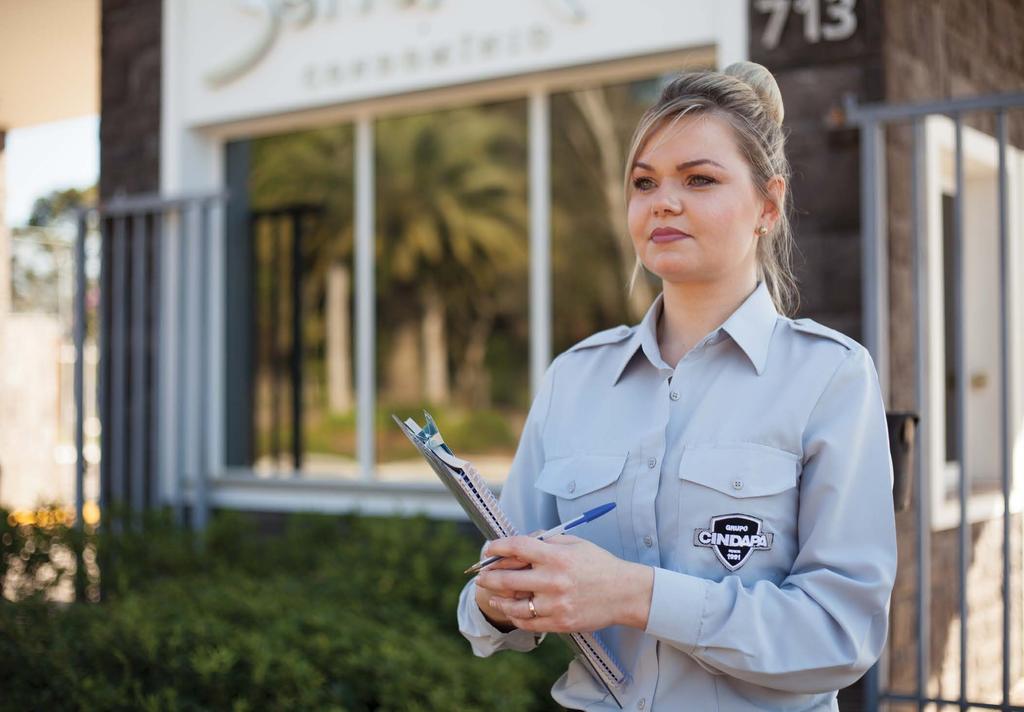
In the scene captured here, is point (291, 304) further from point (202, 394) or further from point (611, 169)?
point (611, 169)

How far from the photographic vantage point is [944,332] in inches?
191

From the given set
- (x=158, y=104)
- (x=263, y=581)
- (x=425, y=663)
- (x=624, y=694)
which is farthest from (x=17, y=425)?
(x=624, y=694)

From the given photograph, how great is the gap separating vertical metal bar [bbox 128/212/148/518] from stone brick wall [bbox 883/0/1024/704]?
12.1ft

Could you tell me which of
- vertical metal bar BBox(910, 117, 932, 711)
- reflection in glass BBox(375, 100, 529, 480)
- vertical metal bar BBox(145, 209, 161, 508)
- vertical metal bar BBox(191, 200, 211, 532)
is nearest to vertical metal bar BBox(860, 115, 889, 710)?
vertical metal bar BBox(910, 117, 932, 711)

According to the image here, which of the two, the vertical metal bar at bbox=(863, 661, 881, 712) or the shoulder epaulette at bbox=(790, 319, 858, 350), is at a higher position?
the shoulder epaulette at bbox=(790, 319, 858, 350)

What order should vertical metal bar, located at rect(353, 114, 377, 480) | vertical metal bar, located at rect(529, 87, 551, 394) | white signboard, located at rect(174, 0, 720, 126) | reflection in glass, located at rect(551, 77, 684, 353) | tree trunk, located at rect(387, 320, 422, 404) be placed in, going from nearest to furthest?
white signboard, located at rect(174, 0, 720, 126)
vertical metal bar, located at rect(529, 87, 551, 394)
vertical metal bar, located at rect(353, 114, 377, 480)
reflection in glass, located at rect(551, 77, 684, 353)
tree trunk, located at rect(387, 320, 422, 404)

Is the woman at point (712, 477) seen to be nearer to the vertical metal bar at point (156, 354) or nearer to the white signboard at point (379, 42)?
the white signboard at point (379, 42)

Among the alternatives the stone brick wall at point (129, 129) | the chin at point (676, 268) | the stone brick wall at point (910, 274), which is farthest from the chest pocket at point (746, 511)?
the stone brick wall at point (129, 129)

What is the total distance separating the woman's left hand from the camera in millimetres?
1380

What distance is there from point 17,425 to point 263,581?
28.3ft

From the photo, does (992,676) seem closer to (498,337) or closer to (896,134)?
(896,134)

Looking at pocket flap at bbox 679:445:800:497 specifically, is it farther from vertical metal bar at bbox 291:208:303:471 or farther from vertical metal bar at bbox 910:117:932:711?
vertical metal bar at bbox 291:208:303:471

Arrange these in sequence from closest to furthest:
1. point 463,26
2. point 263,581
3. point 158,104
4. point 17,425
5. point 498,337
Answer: point 263,581
point 463,26
point 158,104
point 498,337
point 17,425

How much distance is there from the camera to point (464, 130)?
11.2m
